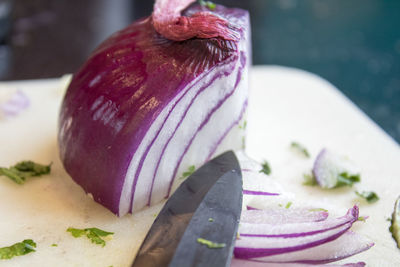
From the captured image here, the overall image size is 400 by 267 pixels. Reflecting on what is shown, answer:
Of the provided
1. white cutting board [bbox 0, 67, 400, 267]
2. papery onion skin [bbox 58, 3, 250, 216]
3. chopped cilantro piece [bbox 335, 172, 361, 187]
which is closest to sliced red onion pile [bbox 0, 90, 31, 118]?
white cutting board [bbox 0, 67, 400, 267]

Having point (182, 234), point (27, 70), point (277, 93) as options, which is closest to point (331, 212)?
point (182, 234)

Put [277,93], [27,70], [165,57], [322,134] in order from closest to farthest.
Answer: [165,57] < [322,134] < [277,93] < [27,70]

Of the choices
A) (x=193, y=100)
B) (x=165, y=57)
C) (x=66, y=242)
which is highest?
(x=165, y=57)

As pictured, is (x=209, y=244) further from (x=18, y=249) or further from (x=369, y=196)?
(x=369, y=196)

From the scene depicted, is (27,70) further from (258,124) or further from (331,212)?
(331,212)

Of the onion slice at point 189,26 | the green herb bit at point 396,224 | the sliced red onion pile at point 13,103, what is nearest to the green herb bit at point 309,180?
the green herb bit at point 396,224

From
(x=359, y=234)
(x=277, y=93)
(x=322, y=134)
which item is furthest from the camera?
(x=277, y=93)
